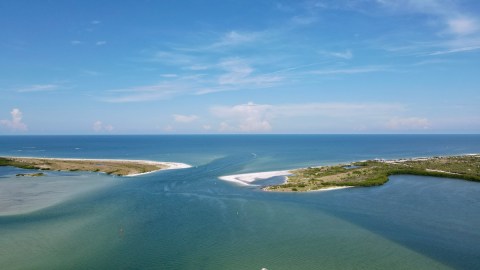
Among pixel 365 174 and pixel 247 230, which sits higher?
pixel 365 174

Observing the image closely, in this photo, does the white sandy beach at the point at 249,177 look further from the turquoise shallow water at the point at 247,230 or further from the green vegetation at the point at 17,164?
the green vegetation at the point at 17,164

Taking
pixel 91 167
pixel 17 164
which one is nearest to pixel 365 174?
pixel 91 167

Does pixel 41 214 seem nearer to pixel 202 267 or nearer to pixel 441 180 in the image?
pixel 202 267

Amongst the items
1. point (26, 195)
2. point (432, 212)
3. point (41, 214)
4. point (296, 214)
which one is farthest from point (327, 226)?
point (26, 195)

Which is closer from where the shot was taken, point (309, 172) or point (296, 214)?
point (296, 214)

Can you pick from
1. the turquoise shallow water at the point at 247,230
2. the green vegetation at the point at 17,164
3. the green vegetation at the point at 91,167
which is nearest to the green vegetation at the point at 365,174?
the turquoise shallow water at the point at 247,230

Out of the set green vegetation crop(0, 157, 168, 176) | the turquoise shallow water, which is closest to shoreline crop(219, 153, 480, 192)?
the turquoise shallow water

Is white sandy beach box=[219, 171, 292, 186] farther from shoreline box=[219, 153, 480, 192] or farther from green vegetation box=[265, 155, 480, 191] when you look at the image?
green vegetation box=[265, 155, 480, 191]

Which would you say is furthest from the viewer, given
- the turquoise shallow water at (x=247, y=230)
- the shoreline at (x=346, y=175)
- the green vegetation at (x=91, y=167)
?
the green vegetation at (x=91, y=167)

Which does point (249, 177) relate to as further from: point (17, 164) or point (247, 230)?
point (17, 164)

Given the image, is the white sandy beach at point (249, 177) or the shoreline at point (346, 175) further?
the white sandy beach at point (249, 177)

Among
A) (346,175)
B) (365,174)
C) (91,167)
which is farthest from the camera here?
(91,167)
